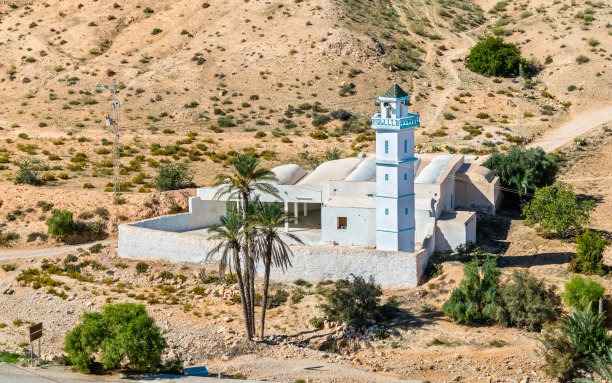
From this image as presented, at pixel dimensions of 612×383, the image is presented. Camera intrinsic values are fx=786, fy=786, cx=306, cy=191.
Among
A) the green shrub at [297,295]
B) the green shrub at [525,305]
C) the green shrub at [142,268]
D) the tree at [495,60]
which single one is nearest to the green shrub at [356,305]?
the green shrub at [297,295]

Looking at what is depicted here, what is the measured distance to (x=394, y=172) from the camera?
38000mm

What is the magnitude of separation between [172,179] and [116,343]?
22.8 meters

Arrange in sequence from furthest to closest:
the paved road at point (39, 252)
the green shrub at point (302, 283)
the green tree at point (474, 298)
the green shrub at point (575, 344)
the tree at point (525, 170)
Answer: the tree at point (525, 170), the paved road at point (39, 252), the green shrub at point (302, 283), the green tree at point (474, 298), the green shrub at point (575, 344)

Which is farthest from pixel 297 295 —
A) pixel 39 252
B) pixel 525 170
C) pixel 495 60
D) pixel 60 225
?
pixel 495 60

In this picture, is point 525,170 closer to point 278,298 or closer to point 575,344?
point 278,298

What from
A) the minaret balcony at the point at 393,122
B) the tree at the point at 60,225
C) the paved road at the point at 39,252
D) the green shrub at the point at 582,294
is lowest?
the green shrub at the point at 582,294

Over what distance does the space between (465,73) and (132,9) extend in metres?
40.4

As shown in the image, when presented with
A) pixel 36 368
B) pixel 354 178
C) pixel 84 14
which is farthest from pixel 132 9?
pixel 36 368

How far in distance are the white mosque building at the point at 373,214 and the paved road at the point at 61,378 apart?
1131 centimetres

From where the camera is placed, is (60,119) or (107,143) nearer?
(107,143)

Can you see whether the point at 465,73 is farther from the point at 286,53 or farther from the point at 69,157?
the point at 69,157

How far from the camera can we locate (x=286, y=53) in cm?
8088

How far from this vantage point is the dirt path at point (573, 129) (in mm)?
65500

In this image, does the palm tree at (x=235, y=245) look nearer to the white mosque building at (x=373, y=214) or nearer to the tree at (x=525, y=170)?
the white mosque building at (x=373, y=214)
